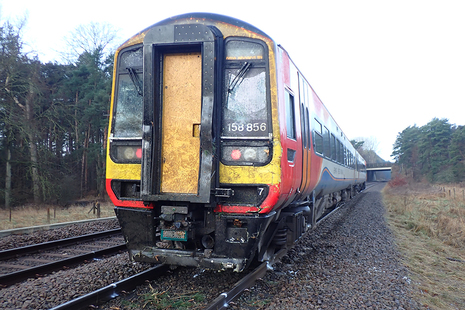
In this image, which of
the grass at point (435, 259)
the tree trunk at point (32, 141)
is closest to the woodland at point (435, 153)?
the grass at point (435, 259)

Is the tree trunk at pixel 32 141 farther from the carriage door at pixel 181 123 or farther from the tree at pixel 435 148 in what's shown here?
the tree at pixel 435 148

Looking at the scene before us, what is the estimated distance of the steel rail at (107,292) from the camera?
3.33m

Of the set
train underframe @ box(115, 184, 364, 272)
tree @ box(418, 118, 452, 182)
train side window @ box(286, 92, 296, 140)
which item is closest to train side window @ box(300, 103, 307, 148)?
train side window @ box(286, 92, 296, 140)

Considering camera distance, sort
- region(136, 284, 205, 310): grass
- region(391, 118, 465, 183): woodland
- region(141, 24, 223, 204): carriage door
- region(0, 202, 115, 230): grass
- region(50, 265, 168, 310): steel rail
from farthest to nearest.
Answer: region(391, 118, 465, 183): woodland → region(0, 202, 115, 230): grass → region(141, 24, 223, 204): carriage door → region(136, 284, 205, 310): grass → region(50, 265, 168, 310): steel rail

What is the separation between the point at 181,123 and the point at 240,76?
2.99 feet

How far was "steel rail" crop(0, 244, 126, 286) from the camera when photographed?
14.5 feet

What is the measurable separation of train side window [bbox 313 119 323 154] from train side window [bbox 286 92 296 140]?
1.77m

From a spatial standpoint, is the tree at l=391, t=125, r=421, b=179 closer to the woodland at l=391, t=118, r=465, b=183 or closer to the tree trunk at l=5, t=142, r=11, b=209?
the woodland at l=391, t=118, r=465, b=183

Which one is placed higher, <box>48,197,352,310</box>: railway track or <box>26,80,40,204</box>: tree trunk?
<box>26,80,40,204</box>: tree trunk

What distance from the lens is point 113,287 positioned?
3793mm

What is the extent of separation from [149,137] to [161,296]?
1829 millimetres

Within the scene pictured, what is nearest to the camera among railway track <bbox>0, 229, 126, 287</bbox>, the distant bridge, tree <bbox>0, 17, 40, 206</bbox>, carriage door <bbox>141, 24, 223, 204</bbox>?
carriage door <bbox>141, 24, 223, 204</bbox>

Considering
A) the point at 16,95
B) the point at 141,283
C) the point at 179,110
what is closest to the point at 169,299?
the point at 141,283

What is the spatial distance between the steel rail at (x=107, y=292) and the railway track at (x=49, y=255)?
163cm
